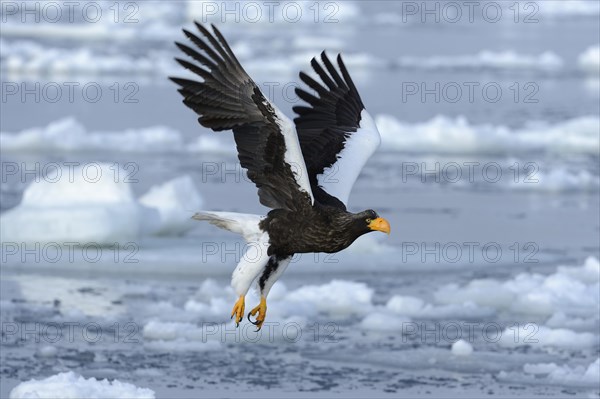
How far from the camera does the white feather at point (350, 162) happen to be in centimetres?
741

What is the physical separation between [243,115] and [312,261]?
14.3 feet

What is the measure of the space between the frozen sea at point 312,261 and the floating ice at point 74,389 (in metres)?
0.01

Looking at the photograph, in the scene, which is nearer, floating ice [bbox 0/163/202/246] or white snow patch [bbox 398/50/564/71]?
floating ice [bbox 0/163/202/246]

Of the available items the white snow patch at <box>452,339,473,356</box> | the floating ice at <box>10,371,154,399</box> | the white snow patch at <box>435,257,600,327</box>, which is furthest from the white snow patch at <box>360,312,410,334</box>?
the floating ice at <box>10,371,154,399</box>

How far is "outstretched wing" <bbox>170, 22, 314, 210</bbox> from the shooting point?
6473 mm

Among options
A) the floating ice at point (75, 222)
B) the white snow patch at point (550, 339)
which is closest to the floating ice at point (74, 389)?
the white snow patch at point (550, 339)

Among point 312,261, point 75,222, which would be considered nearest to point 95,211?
point 75,222

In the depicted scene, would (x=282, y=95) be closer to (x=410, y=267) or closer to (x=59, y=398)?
(x=410, y=267)

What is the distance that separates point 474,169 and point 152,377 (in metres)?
7.11

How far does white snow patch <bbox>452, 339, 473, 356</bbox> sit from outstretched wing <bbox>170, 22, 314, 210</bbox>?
223 cm

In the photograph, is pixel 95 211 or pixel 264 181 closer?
pixel 264 181

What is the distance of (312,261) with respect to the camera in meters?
10.8

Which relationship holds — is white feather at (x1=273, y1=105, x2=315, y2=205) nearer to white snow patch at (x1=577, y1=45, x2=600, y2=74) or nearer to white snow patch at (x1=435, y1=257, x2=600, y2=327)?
white snow patch at (x1=435, y1=257, x2=600, y2=327)

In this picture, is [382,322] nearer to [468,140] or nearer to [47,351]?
[47,351]
